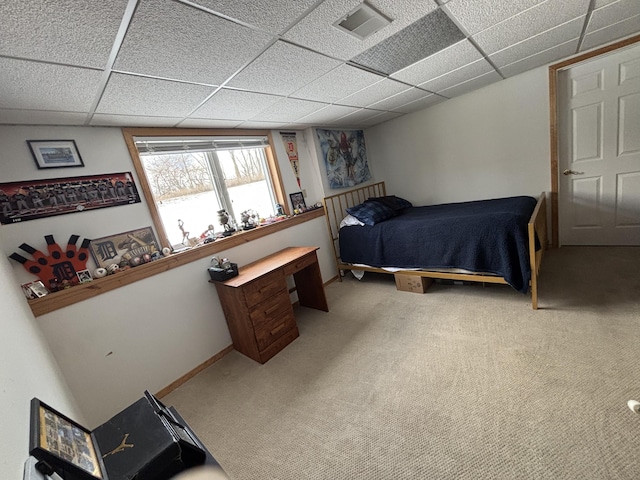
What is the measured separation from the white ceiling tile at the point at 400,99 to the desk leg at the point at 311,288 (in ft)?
6.12

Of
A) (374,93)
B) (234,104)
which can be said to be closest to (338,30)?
(234,104)

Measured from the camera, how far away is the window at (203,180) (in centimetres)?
221

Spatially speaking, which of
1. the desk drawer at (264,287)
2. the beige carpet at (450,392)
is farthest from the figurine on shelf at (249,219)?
the beige carpet at (450,392)

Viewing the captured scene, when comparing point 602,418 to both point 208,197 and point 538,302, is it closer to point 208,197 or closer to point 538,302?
point 538,302

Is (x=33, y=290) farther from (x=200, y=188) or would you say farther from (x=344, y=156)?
(x=344, y=156)

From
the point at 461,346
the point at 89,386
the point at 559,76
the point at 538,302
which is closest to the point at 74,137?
the point at 89,386

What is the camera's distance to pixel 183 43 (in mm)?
1160

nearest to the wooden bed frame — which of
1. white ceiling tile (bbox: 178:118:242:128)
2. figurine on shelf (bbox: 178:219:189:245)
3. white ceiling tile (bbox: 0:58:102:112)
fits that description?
white ceiling tile (bbox: 178:118:242:128)

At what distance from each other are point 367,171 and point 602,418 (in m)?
3.59

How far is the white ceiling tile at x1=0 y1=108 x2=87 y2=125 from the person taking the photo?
145 centimetres

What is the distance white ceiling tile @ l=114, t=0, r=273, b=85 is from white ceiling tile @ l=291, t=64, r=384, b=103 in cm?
64

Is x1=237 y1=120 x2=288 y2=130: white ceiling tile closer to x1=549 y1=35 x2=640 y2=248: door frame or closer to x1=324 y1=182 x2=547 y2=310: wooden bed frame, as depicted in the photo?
x1=324 y1=182 x2=547 y2=310: wooden bed frame

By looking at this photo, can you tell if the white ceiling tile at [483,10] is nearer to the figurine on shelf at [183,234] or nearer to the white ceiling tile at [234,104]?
the white ceiling tile at [234,104]

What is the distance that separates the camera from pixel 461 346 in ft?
6.32
